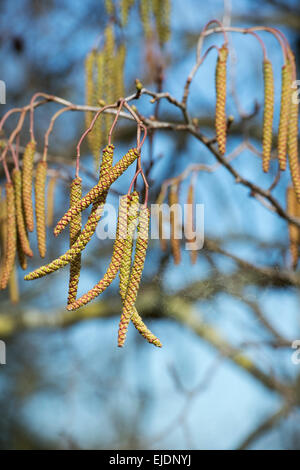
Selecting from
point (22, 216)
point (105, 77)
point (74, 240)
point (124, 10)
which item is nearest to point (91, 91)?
point (105, 77)

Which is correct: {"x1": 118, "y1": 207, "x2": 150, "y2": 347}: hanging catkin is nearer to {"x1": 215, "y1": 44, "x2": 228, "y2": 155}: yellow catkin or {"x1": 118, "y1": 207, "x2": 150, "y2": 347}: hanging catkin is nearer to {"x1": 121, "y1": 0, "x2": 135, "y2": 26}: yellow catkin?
{"x1": 215, "y1": 44, "x2": 228, "y2": 155}: yellow catkin

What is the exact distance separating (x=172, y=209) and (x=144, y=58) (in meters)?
0.50

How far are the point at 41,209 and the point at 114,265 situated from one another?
30cm

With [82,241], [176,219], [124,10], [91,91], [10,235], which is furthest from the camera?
[176,219]

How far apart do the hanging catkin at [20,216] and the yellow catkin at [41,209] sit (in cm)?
2

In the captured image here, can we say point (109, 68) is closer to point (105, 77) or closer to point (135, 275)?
point (105, 77)

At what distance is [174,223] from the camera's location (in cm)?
122

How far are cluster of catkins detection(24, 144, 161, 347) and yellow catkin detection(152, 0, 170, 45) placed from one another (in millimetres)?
654

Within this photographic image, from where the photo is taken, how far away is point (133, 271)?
0.53 metres

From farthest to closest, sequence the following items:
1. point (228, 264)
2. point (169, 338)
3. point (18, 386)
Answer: point (18, 386), point (169, 338), point (228, 264)

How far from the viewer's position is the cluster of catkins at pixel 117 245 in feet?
1.65

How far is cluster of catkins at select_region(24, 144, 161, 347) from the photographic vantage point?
1.65ft
